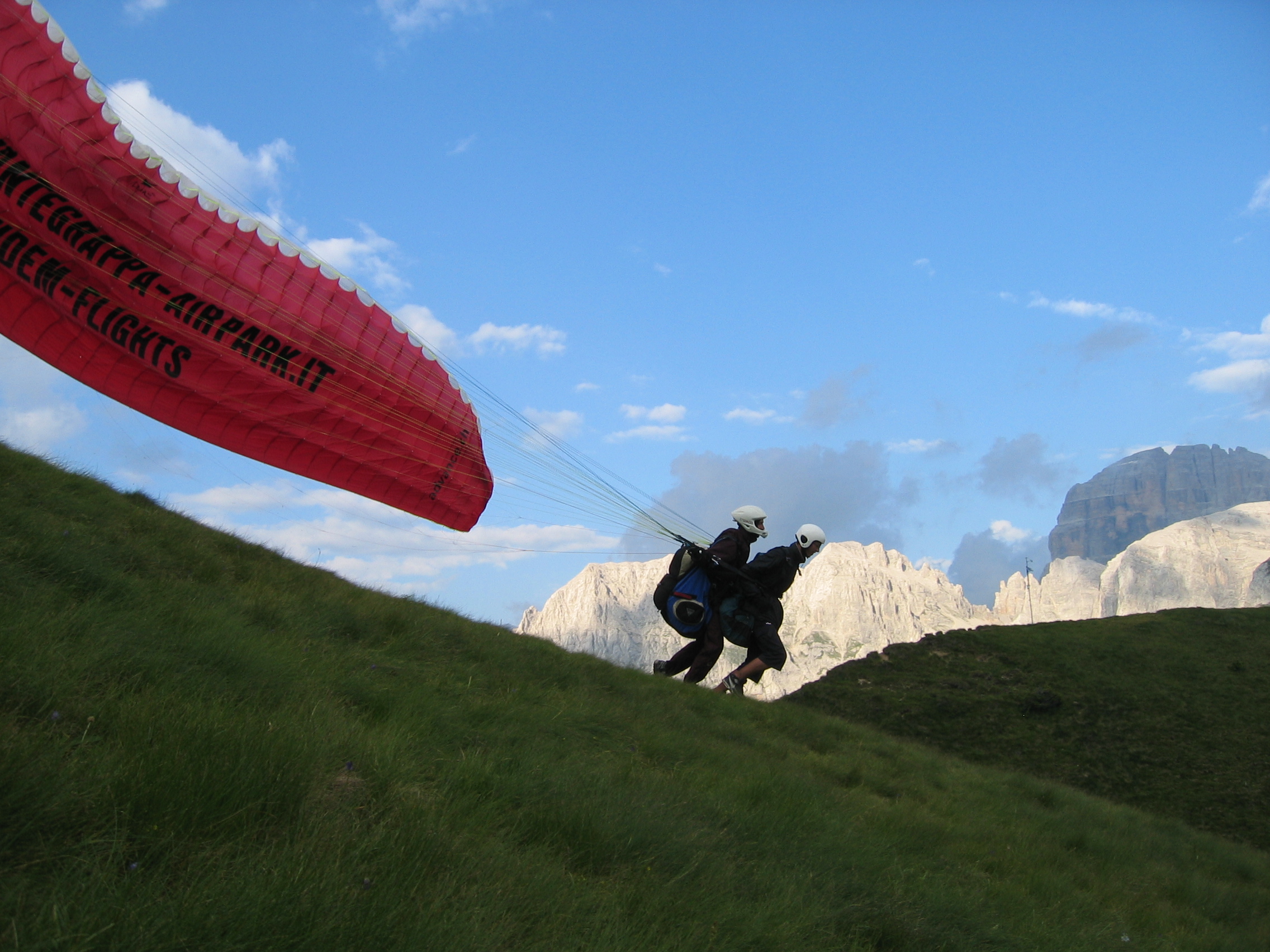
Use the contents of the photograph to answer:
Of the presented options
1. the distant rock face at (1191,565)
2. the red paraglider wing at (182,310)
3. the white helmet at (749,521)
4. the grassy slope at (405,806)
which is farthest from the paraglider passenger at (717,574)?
the distant rock face at (1191,565)

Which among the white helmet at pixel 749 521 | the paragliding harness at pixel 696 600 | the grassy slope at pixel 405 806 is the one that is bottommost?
the grassy slope at pixel 405 806

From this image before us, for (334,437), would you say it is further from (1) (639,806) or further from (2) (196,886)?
(2) (196,886)

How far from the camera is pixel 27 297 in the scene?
29.1 ft

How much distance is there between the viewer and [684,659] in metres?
11.6

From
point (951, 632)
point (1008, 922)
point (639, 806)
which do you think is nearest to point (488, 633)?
point (639, 806)

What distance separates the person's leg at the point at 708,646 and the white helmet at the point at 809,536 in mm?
1570

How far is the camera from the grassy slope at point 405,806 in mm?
2256

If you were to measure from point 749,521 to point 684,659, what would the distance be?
7.23ft

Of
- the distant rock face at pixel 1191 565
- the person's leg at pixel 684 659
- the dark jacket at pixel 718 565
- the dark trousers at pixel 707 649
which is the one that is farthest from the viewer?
the distant rock face at pixel 1191 565

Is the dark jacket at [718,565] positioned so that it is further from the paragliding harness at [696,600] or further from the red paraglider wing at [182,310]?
the red paraglider wing at [182,310]

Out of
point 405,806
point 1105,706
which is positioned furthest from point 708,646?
point 1105,706

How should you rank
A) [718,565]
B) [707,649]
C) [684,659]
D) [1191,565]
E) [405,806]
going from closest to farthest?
[405,806], [718,565], [707,649], [684,659], [1191,565]

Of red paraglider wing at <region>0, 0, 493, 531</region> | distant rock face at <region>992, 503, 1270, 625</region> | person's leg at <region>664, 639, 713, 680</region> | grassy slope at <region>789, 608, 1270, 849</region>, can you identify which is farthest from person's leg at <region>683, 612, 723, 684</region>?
distant rock face at <region>992, 503, 1270, 625</region>

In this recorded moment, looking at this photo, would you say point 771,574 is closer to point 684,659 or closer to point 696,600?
point 696,600
